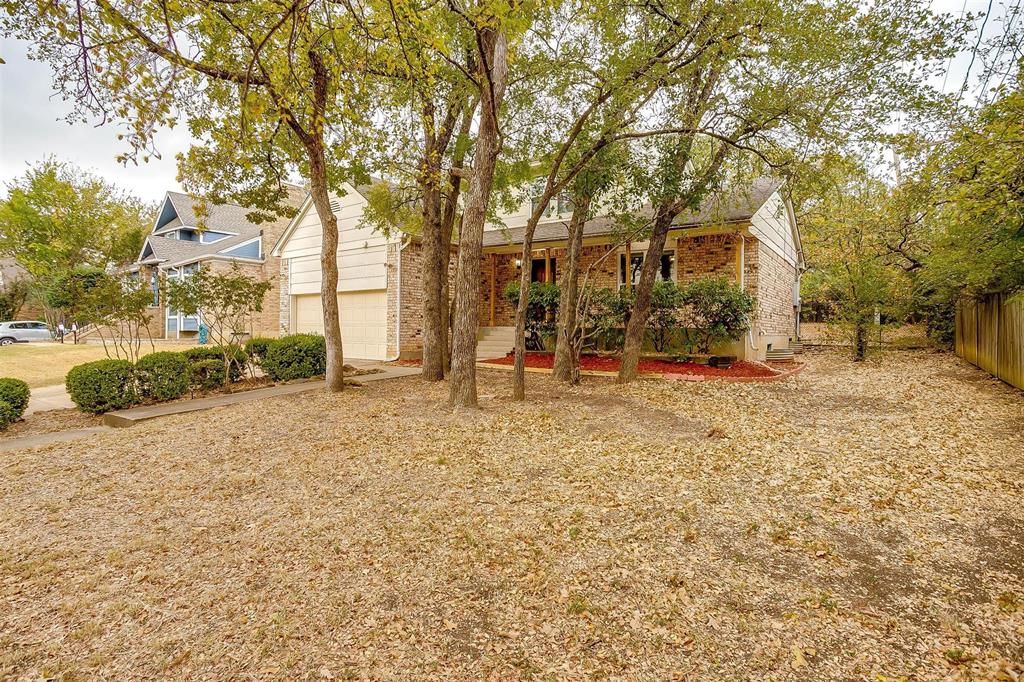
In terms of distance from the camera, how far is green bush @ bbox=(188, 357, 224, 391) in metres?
8.30

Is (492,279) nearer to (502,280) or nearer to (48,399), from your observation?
(502,280)

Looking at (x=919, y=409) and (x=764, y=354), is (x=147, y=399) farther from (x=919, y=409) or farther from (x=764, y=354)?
(x=764, y=354)

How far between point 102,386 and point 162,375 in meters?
0.77

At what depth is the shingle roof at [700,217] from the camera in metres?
9.66

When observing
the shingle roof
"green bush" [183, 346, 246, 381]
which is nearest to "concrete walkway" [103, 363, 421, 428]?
"green bush" [183, 346, 246, 381]

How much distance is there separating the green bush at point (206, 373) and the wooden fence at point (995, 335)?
12986mm

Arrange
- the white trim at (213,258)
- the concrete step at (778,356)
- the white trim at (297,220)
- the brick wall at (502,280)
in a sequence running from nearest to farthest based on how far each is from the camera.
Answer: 1. the concrete step at (778,356)
2. the brick wall at (502,280)
3. the white trim at (297,220)
4. the white trim at (213,258)

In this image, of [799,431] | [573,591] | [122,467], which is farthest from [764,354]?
[122,467]

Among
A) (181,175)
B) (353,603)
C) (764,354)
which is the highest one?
(181,175)

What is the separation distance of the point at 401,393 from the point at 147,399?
4.07m

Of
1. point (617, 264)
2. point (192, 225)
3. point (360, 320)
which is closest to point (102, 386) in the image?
point (360, 320)

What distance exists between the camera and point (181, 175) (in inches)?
305

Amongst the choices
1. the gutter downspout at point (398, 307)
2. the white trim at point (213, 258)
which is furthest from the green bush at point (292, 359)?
the white trim at point (213, 258)

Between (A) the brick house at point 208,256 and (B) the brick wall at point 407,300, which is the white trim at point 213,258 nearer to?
(A) the brick house at point 208,256
